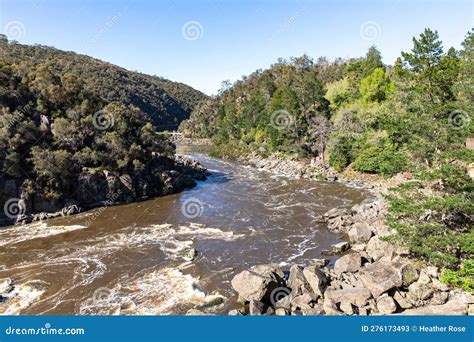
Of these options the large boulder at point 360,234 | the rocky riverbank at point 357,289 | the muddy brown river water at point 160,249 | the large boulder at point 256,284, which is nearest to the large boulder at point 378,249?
the rocky riverbank at point 357,289

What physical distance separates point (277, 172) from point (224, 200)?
17.2m

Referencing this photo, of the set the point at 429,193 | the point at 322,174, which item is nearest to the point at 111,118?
the point at 322,174

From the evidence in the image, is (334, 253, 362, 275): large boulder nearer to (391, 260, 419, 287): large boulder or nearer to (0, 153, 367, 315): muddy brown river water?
(391, 260, 419, 287): large boulder

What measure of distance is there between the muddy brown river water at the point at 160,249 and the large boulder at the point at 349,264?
2.85m

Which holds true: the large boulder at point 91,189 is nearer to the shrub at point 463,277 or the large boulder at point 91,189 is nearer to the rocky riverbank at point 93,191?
the rocky riverbank at point 93,191

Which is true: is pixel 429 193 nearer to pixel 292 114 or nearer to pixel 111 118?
pixel 111 118

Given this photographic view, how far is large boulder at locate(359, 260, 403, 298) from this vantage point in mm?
15023

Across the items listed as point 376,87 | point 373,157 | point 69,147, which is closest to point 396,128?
point 373,157

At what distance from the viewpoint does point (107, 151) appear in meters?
37.7

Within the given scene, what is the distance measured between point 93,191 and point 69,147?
587 cm

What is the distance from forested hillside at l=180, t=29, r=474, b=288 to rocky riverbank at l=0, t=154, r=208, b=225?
2226 centimetres

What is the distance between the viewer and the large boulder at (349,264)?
17859 millimetres

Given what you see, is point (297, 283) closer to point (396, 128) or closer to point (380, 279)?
point (380, 279)

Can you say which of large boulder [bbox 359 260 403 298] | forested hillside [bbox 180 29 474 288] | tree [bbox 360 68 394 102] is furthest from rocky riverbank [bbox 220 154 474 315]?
tree [bbox 360 68 394 102]
